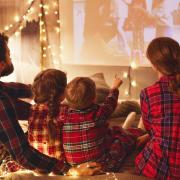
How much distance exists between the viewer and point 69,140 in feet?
5.65

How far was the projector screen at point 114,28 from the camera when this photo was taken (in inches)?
127

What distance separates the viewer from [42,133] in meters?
1.75

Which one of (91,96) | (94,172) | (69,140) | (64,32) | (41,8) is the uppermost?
(41,8)

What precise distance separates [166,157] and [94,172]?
331 millimetres

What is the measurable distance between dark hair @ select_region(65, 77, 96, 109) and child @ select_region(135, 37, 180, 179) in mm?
267

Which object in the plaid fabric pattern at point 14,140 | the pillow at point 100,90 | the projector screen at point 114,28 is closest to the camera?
the plaid fabric pattern at point 14,140

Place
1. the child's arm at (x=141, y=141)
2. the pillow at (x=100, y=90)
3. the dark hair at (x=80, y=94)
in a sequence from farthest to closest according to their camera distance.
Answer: the pillow at (x=100, y=90)
the child's arm at (x=141, y=141)
the dark hair at (x=80, y=94)

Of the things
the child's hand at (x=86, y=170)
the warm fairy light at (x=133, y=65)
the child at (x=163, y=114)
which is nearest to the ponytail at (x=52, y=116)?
the child's hand at (x=86, y=170)

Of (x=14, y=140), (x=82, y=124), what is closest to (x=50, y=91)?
(x=82, y=124)

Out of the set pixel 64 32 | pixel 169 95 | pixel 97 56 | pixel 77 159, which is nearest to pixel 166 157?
pixel 169 95

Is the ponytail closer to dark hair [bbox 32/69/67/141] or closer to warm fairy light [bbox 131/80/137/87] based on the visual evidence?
dark hair [bbox 32/69/67/141]

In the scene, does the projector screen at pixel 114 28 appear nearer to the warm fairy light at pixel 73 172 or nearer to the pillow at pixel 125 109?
the pillow at pixel 125 109

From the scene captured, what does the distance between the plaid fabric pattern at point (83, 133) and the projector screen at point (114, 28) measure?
5.72 ft

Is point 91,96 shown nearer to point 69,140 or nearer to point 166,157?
point 69,140
